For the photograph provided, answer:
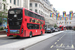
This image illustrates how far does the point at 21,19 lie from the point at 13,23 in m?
1.30

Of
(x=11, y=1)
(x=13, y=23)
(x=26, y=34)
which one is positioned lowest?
(x=26, y=34)

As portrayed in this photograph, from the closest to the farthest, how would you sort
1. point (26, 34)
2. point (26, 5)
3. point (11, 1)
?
point (26, 34) → point (11, 1) → point (26, 5)

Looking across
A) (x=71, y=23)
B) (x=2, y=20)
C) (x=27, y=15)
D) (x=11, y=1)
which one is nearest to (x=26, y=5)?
(x=11, y=1)

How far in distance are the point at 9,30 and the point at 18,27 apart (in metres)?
1.40

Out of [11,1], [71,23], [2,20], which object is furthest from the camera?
[71,23]

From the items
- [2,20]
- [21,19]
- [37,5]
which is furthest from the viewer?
[37,5]

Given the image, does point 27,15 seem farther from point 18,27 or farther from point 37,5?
point 37,5

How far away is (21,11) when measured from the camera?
16.4 m

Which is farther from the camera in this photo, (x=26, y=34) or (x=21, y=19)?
(x=26, y=34)

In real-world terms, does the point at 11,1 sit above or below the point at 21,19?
above

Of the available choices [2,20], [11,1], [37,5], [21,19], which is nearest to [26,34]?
[21,19]

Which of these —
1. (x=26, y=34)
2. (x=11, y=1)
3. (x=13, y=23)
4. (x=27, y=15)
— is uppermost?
(x=11, y=1)

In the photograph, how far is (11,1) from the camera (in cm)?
3938

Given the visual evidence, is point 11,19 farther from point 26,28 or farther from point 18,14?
point 26,28
